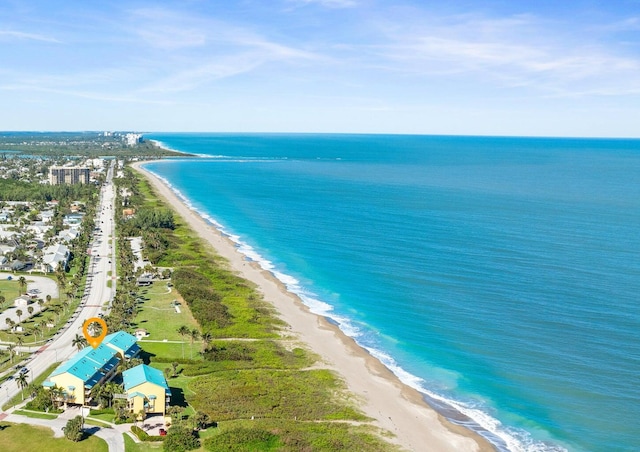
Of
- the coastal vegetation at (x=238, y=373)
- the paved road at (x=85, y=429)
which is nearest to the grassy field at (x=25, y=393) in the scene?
the paved road at (x=85, y=429)

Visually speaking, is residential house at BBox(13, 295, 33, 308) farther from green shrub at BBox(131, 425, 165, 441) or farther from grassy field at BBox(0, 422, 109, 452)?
green shrub at BBox(131, 425, 165, 441)

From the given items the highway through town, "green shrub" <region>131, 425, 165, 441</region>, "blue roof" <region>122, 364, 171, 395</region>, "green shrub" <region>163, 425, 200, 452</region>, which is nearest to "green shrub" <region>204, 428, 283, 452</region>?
"green shrub" <region>163, 425, 200, 452</region>

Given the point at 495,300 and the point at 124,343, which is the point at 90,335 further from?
the point at 495,300

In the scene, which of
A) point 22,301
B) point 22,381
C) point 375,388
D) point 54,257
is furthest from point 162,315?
point 54,257

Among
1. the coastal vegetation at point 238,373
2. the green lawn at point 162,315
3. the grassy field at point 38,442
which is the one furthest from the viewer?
the green lawn at point 162,315

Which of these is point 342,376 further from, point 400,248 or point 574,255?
point 574,255

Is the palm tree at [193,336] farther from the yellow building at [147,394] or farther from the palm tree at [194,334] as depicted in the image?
A: the yellow building at [147,394]
